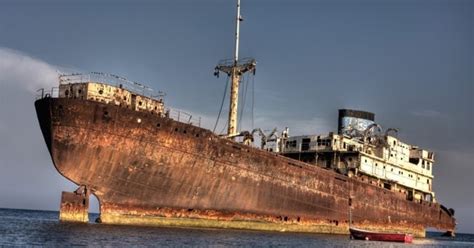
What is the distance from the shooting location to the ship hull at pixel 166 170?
102 ft

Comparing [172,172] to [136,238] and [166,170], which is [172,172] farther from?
[136,238]

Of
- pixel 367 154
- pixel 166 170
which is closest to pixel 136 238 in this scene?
pixel 166 170

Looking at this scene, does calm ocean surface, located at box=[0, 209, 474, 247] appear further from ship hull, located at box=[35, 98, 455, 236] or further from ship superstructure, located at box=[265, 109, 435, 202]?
ship superstructure, located at box=[265, 109, 435, 202]

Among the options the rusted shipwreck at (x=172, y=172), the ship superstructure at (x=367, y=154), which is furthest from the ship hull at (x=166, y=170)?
the ship superstructure at (x=367, y=154)

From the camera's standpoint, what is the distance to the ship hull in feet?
102

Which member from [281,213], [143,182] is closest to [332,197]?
[281,213]

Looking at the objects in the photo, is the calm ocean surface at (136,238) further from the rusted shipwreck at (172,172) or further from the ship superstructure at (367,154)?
the ship superstructure at (367,154)

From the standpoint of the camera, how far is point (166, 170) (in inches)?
1273

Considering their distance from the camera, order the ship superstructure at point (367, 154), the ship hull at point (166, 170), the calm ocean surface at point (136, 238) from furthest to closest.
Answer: the ship superstructure at point (367, 154) < the ship hull at point (166, 170) < the calm ocean surface at point (136, 238)

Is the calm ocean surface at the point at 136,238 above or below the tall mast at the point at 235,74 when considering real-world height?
below

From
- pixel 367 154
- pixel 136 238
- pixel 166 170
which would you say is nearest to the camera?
pixel 136 238

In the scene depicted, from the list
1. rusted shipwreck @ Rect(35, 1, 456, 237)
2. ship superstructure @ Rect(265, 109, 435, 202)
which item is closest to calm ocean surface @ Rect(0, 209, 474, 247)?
rusted shipwreck @ Rect(35, 1, 456, 237)

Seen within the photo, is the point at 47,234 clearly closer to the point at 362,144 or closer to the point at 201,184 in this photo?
the point at 201,184

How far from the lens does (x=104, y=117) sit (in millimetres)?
31031
